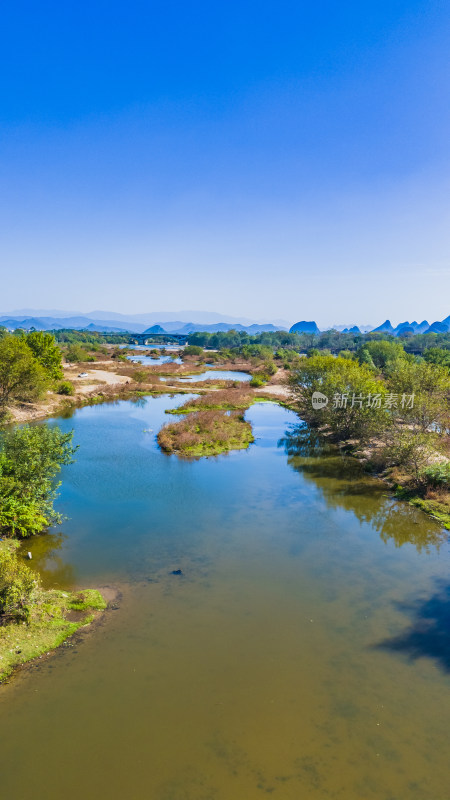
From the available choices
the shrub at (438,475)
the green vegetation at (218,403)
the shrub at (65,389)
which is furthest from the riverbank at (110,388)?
the shrub at (438,475)

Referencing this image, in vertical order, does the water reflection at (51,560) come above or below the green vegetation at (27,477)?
below

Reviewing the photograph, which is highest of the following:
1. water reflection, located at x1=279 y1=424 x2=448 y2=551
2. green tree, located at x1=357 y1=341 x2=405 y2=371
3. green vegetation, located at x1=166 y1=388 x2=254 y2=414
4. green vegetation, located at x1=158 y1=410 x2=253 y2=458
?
green tree, located at x1=357 y1=341 x2=405 y2=371

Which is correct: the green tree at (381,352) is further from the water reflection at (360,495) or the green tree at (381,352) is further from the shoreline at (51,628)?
the shoreline at (51,628)

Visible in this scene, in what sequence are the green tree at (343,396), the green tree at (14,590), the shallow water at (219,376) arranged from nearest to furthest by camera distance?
the green tree at (14,590)
the green tree at (343,396)
the shallow water at (219,376)

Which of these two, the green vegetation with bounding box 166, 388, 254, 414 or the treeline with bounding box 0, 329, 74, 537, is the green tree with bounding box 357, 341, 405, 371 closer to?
the green vegetation with bounding box 166, 388, 254, 414

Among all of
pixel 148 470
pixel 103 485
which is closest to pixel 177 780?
pixel 103 485

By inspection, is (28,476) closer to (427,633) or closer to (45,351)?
(427,633)

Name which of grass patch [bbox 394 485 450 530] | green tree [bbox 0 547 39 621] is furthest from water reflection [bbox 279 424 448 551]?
green tree [bbox 0 547 39 621]

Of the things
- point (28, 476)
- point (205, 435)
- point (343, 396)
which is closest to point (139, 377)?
point (205, 435)
